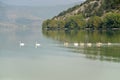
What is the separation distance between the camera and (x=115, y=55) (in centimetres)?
6269

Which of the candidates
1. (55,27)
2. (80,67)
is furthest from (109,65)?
(55,27)

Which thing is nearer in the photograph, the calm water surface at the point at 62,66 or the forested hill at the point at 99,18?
the calm water surface at the point at 62,66

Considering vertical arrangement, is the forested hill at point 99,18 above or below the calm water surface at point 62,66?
above

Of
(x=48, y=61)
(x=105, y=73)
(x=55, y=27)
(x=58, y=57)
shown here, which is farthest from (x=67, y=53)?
(x=55, y=27)

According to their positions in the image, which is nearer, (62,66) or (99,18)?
(62,66)

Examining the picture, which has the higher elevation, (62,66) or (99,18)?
(99,18)

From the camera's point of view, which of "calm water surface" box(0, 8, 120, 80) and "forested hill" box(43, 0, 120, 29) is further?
"forested hill" box(43, 0, 120, 29)

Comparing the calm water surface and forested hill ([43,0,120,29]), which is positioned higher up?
forested hill ([43,0,120,29])

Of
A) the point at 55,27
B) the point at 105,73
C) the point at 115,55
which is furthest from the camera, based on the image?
the point at 55,27

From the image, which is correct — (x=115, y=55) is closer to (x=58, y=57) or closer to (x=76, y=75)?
(x=58, y=57)

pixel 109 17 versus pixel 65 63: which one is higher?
pixel 109 17

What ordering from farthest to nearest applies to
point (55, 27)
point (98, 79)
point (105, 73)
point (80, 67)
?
1. point (55, 27)
2. point (80, 67)
3. point (105, 73)
4. point (98, 79)

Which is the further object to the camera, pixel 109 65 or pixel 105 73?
pixel 109 65

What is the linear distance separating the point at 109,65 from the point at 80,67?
12.3 ft
